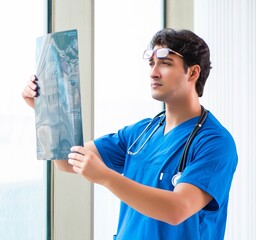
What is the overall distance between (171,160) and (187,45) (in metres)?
0.35

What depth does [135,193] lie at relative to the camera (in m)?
1.13

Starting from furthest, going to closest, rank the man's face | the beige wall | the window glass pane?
the beige wall, the window glass pane, the man's face

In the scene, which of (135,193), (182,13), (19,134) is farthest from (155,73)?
(182,13)

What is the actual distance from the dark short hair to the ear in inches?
0.5

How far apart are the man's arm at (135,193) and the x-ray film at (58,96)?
0.08 m

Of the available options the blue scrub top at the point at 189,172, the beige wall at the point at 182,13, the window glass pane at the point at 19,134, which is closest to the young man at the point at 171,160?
the blue scrub top at the point at 189,172

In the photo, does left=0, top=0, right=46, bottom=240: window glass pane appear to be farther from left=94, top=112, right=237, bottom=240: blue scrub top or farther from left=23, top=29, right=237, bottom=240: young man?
left=94, top=112, right=237, bottom=240: blue scrub top

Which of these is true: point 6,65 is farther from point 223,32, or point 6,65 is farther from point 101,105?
point 223,32

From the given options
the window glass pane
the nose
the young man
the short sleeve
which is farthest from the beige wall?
the short sleeve

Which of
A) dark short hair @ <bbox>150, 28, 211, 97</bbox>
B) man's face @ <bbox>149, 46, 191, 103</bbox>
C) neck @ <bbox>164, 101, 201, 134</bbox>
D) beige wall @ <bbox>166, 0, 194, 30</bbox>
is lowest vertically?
neck @ <bbox>164, 101, 201, 134</bbox>

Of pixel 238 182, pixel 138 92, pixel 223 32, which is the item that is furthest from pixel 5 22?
pixel 238 182

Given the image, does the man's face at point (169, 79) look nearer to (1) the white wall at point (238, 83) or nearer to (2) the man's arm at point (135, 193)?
Answer: (2) the man's arm at point (135, 193)

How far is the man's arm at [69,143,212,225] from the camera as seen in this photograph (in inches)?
43.8

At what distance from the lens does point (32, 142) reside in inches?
68.6
